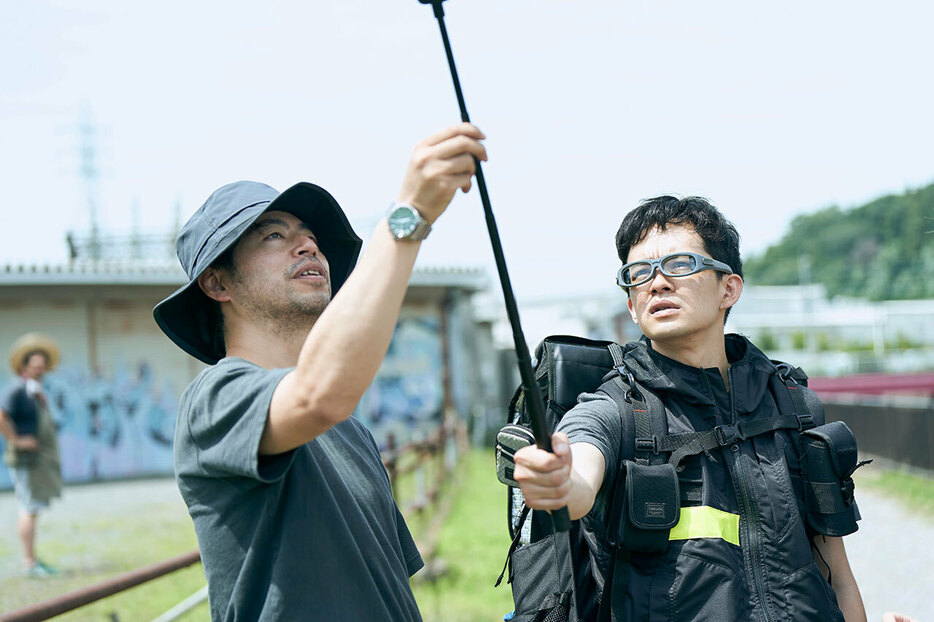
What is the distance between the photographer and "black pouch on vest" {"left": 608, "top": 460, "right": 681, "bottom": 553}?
2191mm

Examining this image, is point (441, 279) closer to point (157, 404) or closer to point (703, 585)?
point (157, 404)

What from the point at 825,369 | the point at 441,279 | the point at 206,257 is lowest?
the point at 825,369

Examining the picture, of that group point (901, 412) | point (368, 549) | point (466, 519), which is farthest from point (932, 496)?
point (368, 549)

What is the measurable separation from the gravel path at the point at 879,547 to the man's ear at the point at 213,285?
5.71 m

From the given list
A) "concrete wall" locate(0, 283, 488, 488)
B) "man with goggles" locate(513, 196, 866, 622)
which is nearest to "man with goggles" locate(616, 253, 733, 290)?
"man with goggles" locate(513, 196, 866, 622)

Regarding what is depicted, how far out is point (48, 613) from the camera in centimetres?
242

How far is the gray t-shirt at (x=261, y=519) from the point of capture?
1.63 metres

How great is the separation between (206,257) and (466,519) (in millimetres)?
8103

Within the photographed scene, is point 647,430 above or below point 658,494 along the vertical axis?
above

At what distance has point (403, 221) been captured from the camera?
→ 59.1 inches

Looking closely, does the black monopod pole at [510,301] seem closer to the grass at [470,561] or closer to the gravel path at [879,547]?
the grass at [470,561]

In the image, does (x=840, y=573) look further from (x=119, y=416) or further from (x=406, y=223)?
(x=119, y=416)

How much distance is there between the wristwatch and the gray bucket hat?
1.83 feet

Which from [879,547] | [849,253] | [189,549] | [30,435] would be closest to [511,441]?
[189,549]
